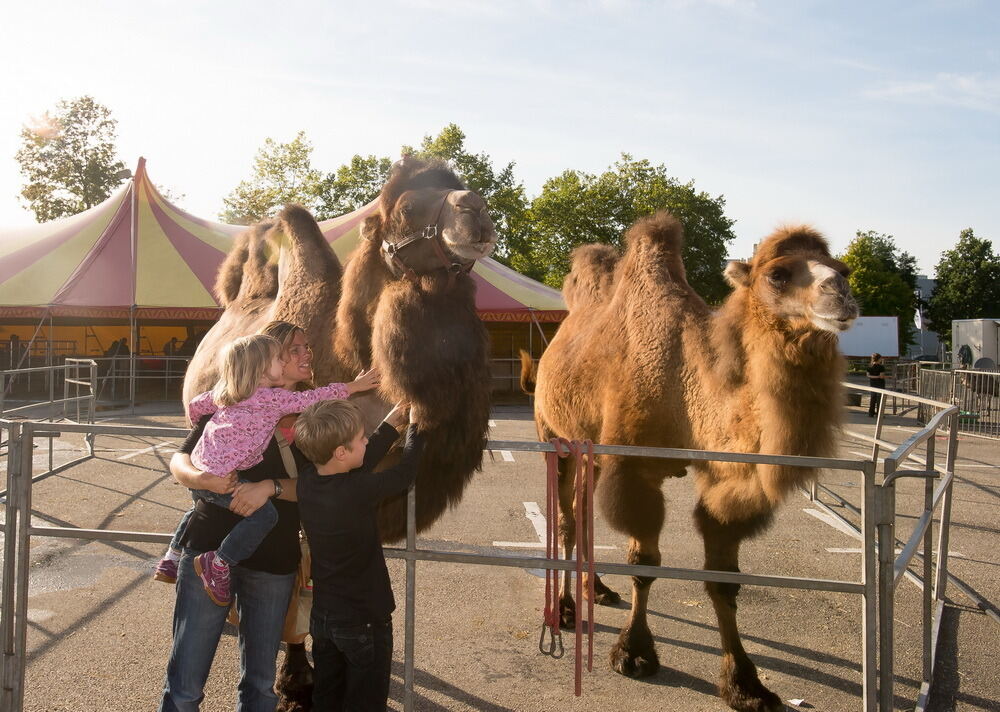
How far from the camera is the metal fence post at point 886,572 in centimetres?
279

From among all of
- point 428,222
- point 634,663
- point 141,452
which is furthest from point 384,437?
point 141,452

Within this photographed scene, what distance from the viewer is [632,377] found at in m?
4.60

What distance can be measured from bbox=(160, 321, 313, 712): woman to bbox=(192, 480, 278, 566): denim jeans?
0.04m

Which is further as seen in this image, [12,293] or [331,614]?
[12,293]

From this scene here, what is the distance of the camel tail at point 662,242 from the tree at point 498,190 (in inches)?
1192

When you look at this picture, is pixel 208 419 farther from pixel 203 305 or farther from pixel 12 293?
pixel 12 293

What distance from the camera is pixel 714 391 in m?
4.08

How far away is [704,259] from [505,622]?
32617mm

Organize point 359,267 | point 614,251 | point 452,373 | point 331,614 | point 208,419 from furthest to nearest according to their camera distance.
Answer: point 614,251
point 359,267
point 452,373
point 208,419
point 331,614

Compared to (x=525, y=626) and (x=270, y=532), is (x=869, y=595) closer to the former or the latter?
(x=270, y=532)

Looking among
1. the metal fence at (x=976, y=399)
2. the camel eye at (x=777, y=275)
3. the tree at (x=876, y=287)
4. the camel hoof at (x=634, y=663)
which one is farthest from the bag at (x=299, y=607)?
the tree at (x=876, y=287)

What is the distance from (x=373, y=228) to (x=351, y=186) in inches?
1293

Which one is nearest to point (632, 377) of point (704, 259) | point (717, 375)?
point (717, 375)

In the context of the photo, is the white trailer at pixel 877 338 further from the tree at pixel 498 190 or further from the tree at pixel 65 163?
the tree at pixel 65 163
